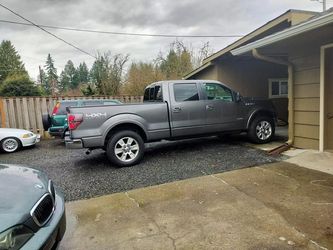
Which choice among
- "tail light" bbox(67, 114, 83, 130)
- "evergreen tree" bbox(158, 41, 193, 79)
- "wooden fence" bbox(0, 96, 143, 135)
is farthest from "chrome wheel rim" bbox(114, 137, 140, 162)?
"evergreen tree" bbox(158, 41, 193, 79)

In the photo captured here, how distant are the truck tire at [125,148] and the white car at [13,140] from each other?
4523 millimetres

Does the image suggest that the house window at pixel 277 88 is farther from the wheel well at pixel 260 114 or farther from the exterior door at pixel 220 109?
the exterior door at pixel 220 109

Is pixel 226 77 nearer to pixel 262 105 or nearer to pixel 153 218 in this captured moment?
pixel 262 105

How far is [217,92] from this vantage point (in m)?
7.12

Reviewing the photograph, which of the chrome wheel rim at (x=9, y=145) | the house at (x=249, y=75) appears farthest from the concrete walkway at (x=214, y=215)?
the house at (x=249, y=75)

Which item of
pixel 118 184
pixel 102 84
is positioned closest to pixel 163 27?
pixel 102 84

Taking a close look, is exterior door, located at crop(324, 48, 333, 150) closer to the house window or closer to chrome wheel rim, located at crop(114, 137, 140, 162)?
chrome wheel rim, located at crop(114, 137, 140, 162)

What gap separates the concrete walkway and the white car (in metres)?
5.64

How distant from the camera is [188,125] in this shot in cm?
660

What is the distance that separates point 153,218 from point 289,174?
285cm

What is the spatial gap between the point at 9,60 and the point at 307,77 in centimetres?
4963

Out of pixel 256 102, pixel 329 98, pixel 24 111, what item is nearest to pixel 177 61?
pixel 24 111

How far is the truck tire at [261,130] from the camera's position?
7328 millimetres

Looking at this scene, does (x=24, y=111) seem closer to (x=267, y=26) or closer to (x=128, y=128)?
(x=128, y=128)
